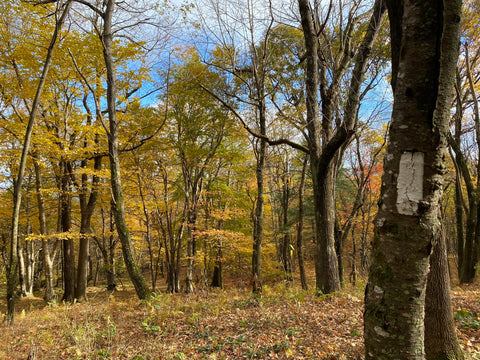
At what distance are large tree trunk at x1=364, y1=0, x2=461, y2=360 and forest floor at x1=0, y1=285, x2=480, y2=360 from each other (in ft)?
5.26

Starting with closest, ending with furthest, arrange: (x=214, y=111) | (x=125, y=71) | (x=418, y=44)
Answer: (x=418, y=44) → (x=125, y=71) → (x=214, y=111)

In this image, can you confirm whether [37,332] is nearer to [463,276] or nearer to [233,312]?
[233,312]

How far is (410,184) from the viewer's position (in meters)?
1.57

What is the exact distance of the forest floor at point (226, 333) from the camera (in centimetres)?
317

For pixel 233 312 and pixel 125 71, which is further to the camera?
pixel 125 71

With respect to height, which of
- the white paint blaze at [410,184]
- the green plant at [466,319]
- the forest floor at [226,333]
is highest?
the white paint blaze at [410,184]

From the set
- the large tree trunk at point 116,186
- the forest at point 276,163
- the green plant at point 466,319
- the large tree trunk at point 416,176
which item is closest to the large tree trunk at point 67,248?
the forest at point 276,163

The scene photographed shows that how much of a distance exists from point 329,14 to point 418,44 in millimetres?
4382

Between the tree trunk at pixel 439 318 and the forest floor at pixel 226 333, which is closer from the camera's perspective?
the tree trunk at pixel 439 318

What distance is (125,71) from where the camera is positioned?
923 centimetres

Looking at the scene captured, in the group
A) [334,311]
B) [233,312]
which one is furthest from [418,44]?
[233,312]

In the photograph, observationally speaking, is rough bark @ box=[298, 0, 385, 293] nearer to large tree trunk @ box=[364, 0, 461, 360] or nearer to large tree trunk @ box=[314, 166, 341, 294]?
large tree trunk @ box=[314, 166, 341, 294]

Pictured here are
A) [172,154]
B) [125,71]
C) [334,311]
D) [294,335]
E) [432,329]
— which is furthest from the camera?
[172,154]

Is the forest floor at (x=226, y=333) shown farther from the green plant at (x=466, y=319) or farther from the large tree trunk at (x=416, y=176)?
the large tree trunk at (x=416, y=176)
